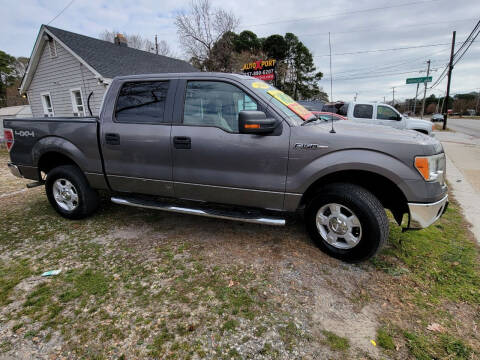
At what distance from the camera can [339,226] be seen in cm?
277

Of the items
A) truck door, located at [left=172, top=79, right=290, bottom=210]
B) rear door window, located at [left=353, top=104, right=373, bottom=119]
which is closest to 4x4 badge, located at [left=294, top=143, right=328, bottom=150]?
truck door, located at [left=172, top=79, right=290, bottom=210]

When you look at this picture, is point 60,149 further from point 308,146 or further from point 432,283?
point 432,283

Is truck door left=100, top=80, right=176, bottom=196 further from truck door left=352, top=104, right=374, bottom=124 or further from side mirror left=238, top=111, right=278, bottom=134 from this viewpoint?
truck door left=352, top=104, right=374, bottom=124

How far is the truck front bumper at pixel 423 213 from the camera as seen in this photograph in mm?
2465

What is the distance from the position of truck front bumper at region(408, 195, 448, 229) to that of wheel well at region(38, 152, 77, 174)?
168 inches

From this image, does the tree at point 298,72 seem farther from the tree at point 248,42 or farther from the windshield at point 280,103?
the windshield at point 280,103

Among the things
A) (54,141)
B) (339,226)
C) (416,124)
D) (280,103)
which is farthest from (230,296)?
(416,124)

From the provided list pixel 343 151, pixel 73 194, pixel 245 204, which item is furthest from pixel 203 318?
pixel 73 194

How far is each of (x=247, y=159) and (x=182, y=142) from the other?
0.79 meters

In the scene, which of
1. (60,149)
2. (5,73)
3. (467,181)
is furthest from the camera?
(5,73)

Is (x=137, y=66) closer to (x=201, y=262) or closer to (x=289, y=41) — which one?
(x=201, y=262)

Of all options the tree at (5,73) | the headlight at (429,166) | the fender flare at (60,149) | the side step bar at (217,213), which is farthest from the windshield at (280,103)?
the tree at (5,73)

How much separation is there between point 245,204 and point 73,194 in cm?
258

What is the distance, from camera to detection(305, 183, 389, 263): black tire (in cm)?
257
